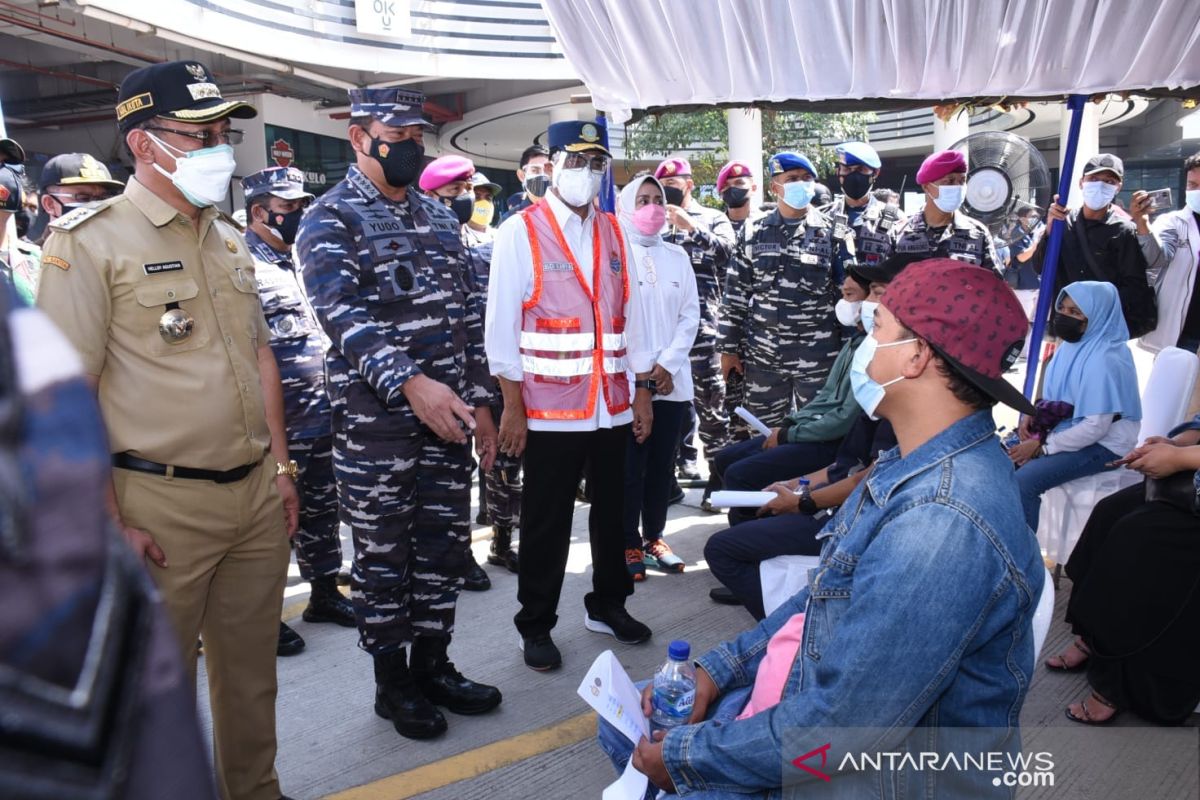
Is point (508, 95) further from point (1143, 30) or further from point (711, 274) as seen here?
point (1143, 30)

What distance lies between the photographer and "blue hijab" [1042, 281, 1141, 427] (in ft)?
13.1

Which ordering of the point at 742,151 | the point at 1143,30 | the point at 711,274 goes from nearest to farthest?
the point at 1143,30, the point at 711,274, the point at 742,151

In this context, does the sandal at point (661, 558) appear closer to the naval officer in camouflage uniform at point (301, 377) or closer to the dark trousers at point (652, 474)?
the dark trousers at point (652, 474)

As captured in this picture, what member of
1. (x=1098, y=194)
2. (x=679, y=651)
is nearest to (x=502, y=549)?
(x=679, y=651)

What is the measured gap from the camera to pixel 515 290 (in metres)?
3.51

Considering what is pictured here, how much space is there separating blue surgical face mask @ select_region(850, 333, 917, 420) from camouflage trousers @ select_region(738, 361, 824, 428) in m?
3.21

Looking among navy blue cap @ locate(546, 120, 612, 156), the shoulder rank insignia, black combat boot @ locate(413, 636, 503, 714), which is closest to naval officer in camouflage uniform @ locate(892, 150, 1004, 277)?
navy blue cap @ locate(546, 120, 612, 156)

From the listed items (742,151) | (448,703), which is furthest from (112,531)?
(742,151)

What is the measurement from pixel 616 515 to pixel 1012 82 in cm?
226

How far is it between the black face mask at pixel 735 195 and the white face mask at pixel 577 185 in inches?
146

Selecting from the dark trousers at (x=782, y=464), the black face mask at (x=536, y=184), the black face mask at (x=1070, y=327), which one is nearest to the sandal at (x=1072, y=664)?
the dark trousers at (x=782, y=464)

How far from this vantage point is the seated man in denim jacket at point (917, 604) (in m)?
1.61

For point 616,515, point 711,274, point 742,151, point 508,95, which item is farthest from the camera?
point 508,95

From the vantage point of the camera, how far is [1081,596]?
10.8ft
